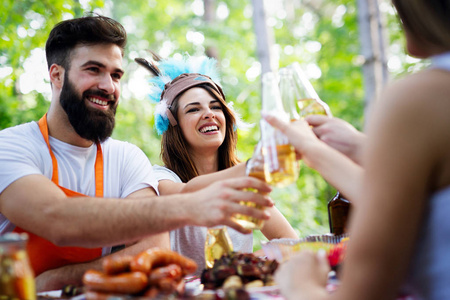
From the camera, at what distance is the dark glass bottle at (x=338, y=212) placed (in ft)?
7.27

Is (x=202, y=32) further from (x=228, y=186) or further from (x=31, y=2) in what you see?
(x=228, y=186)

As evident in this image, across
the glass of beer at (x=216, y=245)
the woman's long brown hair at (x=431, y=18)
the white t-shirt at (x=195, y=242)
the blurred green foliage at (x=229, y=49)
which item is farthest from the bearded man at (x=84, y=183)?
the blurred green foliage at (x=229, y=49)

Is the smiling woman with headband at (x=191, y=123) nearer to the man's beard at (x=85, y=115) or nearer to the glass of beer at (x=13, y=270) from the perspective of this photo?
the man's beard at (x=85, y=115)

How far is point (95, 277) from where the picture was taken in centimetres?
128

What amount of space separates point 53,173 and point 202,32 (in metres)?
6.73

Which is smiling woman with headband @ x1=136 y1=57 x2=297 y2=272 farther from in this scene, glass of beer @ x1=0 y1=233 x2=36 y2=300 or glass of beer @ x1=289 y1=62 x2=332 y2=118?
glass of beer @ x1=0 y1=233 x2=36 y2=300

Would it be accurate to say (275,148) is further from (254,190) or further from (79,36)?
(79,36)

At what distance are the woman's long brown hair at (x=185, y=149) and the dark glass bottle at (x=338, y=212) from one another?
128 cm

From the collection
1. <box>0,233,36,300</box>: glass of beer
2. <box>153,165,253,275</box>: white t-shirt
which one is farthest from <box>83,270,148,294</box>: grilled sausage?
<box>153,165,253,275</box>: white t-shirt

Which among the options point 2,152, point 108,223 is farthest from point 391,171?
point 2,152

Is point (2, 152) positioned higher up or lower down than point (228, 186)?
higher up

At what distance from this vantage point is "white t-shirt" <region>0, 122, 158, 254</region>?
7.60ft

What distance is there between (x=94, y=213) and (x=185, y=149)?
1459 millimetres

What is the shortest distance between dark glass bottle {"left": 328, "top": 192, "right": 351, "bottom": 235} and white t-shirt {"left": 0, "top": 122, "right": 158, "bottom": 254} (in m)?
1.16
